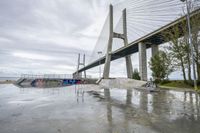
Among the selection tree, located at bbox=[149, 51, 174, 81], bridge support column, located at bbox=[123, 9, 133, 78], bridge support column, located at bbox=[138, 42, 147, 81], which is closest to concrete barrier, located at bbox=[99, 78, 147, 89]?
tree, located at bbox=[149, 51, 174, 81]

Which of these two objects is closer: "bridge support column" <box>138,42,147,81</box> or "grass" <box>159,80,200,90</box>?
"grass" <box>159,80,200,90</box>

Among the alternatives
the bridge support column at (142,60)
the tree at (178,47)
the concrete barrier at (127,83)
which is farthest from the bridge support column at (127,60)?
the tree at (178,47)

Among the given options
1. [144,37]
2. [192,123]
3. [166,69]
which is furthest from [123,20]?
[192,123]

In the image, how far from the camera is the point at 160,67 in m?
27.4

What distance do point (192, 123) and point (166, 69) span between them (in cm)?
2369

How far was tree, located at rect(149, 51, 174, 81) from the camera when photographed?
26.0 meters

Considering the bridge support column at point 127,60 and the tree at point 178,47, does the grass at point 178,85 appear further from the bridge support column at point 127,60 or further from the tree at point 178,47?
the bridge support column at point 127,60

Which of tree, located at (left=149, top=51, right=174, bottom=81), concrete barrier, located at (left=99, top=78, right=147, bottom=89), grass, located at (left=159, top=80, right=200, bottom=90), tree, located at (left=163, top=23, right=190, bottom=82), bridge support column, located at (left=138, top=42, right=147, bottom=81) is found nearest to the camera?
grass, located at (left=159, top=80, right=200, bottom=90)

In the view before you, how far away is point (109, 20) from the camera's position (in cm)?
4028

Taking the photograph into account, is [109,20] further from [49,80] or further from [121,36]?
[49,80]

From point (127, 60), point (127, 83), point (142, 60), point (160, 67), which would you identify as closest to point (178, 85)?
point (160, 67)

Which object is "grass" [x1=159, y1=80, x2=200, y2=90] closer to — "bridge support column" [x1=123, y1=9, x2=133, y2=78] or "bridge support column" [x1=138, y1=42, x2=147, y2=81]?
"bridge support column" [x1=138, y1=42, x2=147, y2=81]

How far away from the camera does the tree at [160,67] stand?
26039 mm

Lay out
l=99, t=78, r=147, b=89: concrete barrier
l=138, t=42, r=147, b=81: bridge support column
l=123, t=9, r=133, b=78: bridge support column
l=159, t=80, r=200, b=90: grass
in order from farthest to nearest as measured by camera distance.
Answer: l=123, t=9, r=133, b=78: bridge support column → l=138, t=42, r=147, b=81: bridge support column → l=99, t=78, r=147, b=89: concrete barrier → l=159, t=80, r=200, b=90: grass
